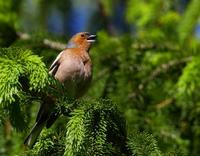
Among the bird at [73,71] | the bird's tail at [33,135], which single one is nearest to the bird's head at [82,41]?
the bird at [73,71]

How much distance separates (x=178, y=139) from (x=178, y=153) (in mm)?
1611

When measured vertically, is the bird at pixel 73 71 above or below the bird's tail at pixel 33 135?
above

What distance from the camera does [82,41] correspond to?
169 inches

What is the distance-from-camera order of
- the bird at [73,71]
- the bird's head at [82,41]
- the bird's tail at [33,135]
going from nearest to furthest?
the bird's tail at [33,135] → the bird at [73,71] → the bird's head at [82,41]

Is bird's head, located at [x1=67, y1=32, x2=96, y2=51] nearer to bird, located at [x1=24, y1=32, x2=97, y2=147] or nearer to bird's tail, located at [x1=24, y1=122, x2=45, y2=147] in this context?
bird, located at [x1=24, y1=32, x2=97, y2=147]

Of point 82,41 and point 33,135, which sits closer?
point 33,135

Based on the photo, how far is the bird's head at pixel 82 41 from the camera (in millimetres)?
4164

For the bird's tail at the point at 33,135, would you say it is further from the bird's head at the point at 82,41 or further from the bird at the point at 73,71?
the bird's head at the point at 82,41

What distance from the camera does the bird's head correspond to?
4.16 meters

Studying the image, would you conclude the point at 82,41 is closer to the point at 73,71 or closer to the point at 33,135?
the point at 73,71

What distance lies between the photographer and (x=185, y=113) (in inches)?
158

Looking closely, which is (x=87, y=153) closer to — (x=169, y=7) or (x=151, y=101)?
(x=151, y=101)

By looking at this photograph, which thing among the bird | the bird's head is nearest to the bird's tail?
the bird

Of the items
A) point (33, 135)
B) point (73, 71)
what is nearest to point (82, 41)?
point (73, 71)
